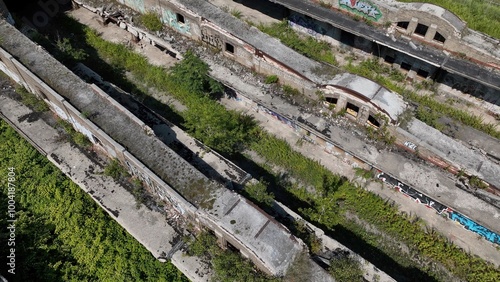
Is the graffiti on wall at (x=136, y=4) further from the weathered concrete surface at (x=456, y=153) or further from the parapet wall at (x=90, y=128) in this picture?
the weathered concrete surface at (x=456, y=153)

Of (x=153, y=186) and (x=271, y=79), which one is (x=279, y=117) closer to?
(x=271, y=79)

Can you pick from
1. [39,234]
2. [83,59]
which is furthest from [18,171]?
[83,59]

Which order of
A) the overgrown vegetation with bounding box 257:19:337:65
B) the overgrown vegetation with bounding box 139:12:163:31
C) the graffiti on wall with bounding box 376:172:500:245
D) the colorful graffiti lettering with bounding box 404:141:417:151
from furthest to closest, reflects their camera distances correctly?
the overgrown vegetation with bounding box 257:19:337:65, the overgrown vegetation with bounding box 139:12:163:31, the colorful graffiti lettering with bounding box 404:141:417:151, the graffiti on wall with bounding box 376:172:500:245

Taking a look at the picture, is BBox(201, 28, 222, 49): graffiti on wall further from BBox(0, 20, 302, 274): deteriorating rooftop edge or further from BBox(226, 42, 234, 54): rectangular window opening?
BBox(0, 20, 302, 274): deteriorating rooftop edge

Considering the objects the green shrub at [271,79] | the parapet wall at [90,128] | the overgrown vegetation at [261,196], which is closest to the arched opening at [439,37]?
the green shrub at [271,79]

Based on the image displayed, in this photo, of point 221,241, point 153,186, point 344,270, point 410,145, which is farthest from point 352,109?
point 153,186

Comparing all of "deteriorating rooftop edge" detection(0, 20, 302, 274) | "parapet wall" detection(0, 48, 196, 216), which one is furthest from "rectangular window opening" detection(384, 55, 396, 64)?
"parapet wall" detection(0, 48, 196, 216)

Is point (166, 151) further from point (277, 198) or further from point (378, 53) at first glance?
point (378, 53)
